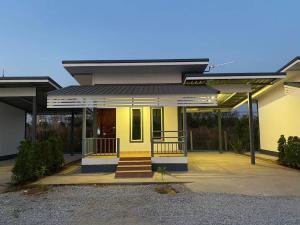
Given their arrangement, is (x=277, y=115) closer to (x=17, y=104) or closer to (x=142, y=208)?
(x=142, y=208)

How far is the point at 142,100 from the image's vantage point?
12.2 meters

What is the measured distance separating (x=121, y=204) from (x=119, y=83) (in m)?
8.29

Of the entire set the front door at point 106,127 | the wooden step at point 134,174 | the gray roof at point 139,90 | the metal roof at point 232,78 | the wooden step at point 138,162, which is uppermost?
the metal roof at point 232,78

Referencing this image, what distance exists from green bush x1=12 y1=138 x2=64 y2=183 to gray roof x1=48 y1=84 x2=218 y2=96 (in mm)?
2144

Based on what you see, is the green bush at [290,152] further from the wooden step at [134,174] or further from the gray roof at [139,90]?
the wooden step at [134,174]

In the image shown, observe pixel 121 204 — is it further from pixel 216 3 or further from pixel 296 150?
pixel 216 3

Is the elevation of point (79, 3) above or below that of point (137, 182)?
above

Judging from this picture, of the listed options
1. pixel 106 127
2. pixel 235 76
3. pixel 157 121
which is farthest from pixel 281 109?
pixel 106 127

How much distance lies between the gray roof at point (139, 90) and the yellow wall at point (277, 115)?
4.27 meters

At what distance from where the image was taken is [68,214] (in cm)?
663

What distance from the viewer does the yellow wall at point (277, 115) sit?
1493 centimetres

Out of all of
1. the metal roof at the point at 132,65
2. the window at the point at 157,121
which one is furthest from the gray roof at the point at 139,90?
the window at the point at 157,121

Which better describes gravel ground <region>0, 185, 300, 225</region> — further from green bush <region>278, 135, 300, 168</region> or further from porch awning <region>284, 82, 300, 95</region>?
porch awning <region>284, 82, 300, 95</region>

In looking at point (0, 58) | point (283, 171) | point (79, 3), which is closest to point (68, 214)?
point (283, 171)
